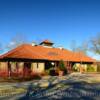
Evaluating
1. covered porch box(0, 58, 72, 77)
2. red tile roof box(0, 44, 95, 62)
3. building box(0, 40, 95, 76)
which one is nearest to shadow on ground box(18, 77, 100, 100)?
covered porch box(0, 58, 72, 77)

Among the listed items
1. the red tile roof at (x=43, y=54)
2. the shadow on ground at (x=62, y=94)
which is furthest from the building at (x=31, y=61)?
the shadow on ground at (x=62, y=94)

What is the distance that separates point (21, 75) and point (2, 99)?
19.9 m

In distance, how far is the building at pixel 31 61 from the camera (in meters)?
36.5

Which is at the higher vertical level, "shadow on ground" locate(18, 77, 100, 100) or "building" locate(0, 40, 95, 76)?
"building" locate(0, 40, 95, 76)

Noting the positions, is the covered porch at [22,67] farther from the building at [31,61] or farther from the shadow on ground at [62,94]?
the shadow on ground at [62,94]

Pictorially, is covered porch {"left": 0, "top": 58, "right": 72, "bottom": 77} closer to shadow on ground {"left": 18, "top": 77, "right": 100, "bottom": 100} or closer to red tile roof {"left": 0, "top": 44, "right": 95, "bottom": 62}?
red tile roof {"left": 0, "top": 44, "right": 95, "bottom": 62}

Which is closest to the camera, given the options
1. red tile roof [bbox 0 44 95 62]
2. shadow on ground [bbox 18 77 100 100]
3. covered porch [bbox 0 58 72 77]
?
shadow on ground [bbox 18 77 100 100]

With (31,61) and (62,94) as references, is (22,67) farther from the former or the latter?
(62,94)

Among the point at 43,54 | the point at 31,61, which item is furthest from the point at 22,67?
the point at 43,54

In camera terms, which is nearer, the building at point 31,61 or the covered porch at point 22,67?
the covered porch at point 22,67

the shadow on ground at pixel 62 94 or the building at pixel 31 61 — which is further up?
the building at pixel 31 61

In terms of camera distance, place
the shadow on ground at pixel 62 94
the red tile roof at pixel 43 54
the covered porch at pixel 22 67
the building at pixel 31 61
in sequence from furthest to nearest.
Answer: the red tile roof at pixel 43 54, the building at pixel 31 61, the covered porch at pixel 22 67, the shadow on ground at pixel 62 94

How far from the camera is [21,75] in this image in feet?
112

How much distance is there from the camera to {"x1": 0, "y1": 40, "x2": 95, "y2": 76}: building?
36.5 m
